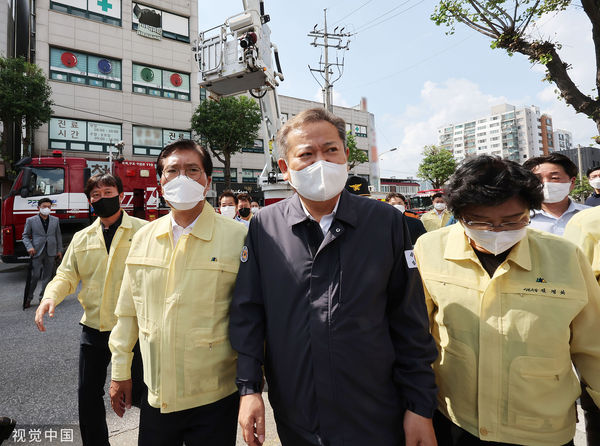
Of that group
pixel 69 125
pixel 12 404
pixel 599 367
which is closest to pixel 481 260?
pixel 599 367

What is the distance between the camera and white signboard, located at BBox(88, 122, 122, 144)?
59.0ft

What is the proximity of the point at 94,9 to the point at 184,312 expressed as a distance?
76.6 ft

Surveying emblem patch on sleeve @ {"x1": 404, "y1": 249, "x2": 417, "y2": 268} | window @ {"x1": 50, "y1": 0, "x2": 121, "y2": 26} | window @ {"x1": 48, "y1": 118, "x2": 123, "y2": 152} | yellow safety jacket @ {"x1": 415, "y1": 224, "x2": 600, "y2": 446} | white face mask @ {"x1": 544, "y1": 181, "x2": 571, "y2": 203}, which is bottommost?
yellow safety jacket @ {"x1": 415, "y1": 224, "x2": 600, "y2": 446}

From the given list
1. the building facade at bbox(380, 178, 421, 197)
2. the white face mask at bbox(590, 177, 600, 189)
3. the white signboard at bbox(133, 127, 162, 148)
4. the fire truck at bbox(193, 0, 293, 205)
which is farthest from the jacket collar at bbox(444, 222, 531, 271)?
the building facade at bbox(380, 178, 421, 197)

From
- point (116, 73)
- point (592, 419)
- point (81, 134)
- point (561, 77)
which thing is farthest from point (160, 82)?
point (592, 419)

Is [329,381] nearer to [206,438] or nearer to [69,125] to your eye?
[206,438]

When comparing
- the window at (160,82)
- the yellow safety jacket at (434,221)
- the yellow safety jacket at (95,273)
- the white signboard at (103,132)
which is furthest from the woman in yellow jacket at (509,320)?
the window at (160,82)

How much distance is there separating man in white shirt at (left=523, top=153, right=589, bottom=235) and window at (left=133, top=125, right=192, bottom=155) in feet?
63.4

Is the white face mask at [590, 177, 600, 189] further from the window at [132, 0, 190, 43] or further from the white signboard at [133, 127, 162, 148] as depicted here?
the window at [132, 0, 190, 43]

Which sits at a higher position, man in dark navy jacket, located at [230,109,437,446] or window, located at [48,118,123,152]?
window, located at [48,118,123,152]

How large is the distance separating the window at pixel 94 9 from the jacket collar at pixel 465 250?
23.4 metres

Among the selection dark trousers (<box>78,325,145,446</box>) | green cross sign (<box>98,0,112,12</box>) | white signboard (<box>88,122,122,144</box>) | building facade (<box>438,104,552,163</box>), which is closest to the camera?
dark trousers (<box>78,325,145,446</box>)

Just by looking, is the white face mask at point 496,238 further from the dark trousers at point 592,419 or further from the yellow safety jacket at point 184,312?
the yellow safety jacket at point 184,312

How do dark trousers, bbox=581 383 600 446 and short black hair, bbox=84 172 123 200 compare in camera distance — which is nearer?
dark trousers, bbox=581 383 600 446
